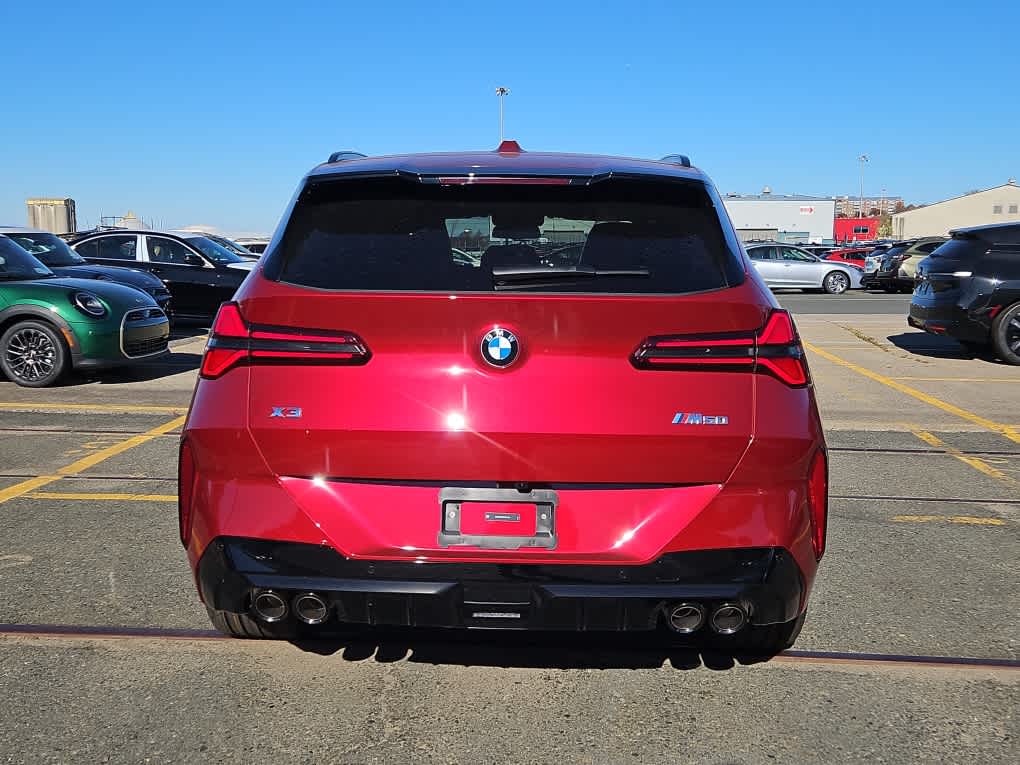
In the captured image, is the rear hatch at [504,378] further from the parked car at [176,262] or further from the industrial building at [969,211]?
the industrial building at [969,211]

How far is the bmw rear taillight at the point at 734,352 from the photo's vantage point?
267 centimetres

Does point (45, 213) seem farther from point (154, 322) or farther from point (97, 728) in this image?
point (97, 728)

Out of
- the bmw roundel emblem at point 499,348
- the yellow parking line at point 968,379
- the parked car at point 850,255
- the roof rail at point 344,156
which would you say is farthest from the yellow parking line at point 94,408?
the parked car at point 850,255

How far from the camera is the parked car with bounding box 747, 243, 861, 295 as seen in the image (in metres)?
29.4

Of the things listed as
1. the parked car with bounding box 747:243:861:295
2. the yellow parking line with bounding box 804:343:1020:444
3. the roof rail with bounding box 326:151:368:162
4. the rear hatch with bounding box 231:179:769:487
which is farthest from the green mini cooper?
the parked car with bounding box 747:243:861:295

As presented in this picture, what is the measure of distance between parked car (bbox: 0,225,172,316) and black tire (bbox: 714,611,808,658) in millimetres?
10147

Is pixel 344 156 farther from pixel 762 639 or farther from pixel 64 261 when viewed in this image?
pixel 64 261

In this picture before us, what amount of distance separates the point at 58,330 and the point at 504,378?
8.34m

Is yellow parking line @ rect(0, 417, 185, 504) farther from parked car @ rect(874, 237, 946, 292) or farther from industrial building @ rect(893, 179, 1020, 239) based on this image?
industrial building @ rect(893, 179, 1020, 239)

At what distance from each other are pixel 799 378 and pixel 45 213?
128 feet

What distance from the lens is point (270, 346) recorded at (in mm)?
2742

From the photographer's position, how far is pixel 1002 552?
15.3 feet

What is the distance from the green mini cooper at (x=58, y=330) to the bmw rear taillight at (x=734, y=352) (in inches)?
329

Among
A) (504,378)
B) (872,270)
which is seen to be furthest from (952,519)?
(872,270)
